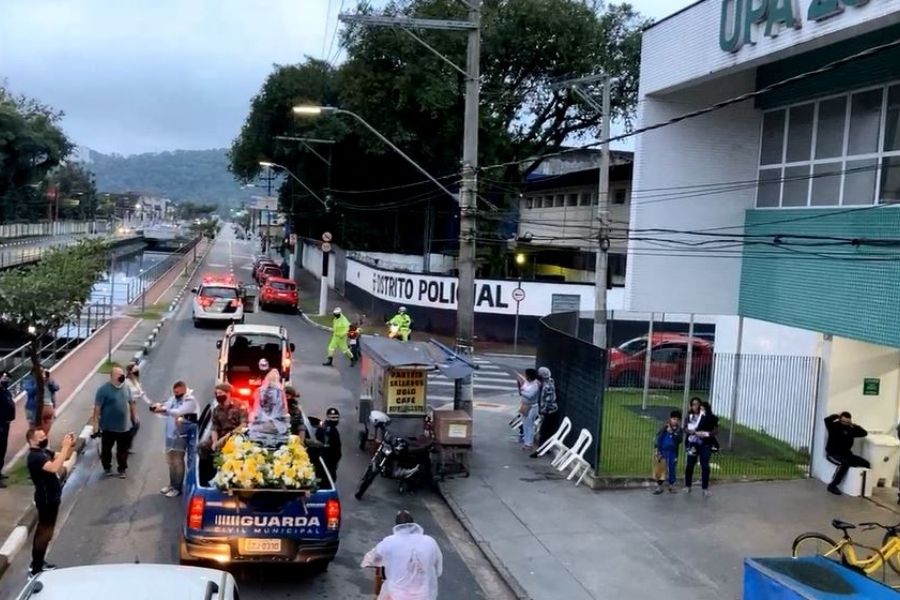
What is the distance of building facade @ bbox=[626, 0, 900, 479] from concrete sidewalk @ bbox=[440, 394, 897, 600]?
222 cm

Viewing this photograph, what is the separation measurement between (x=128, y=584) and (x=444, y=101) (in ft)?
126

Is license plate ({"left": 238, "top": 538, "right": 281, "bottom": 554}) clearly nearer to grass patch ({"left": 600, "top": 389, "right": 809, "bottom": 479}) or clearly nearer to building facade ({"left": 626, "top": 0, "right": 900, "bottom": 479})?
grass patch ({"left": 600, "top": 389, "right": 809, "bottom": 479})

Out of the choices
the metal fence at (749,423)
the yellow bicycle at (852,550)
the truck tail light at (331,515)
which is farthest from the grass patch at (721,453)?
the truck tail light at (331,515)

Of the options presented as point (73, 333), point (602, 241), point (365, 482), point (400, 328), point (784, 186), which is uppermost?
point (784, 186)

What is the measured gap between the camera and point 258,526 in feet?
29.9

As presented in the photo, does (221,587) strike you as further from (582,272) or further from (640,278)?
(582,272)

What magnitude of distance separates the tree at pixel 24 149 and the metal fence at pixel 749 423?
59.7 meters

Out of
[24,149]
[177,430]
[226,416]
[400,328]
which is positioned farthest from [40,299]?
[24,149]

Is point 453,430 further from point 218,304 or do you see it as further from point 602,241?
point 218,304

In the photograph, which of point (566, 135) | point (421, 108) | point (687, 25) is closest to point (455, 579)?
point (687, 25)

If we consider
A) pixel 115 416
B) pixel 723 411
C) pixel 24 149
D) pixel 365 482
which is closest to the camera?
pixel 115 416

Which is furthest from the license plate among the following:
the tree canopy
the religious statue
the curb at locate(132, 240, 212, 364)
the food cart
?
the tree canopy

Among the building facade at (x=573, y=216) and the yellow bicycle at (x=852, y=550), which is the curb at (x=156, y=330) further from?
the yellow bicycle at (x=852, y=550)

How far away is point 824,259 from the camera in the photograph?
15062 mm
